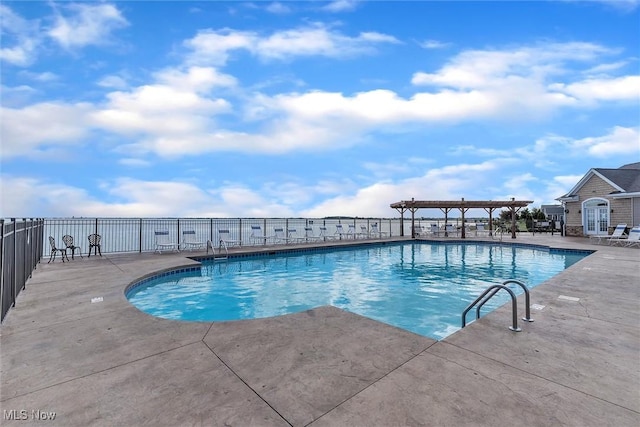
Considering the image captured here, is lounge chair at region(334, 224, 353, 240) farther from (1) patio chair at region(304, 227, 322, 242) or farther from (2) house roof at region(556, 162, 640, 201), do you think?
(2) house roof at region(556, 162, 640, 201)

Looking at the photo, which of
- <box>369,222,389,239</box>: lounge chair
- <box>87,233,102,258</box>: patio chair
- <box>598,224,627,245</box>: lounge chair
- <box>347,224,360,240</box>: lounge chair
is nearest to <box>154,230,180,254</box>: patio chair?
<box>87,233,102,258</box>: patio chair

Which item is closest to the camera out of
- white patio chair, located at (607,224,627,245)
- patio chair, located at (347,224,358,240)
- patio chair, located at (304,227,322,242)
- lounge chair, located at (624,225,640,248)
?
lounge chair, located at (624,225,640,248)

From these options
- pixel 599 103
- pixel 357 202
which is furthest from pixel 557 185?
pixel 357 202

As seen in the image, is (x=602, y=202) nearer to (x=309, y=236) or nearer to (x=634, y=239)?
(x=634, y=239)

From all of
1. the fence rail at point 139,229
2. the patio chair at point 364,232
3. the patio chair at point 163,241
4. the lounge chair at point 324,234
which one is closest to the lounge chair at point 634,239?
the patio chair at point 364,232

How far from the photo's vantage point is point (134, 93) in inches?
314

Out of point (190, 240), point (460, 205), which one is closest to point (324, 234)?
point (190, 240)

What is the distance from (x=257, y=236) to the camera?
13.1m

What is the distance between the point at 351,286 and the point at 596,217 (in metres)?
18.1

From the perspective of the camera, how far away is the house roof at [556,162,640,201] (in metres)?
15.4

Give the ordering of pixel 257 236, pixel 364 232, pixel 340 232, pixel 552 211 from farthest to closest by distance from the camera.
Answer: pixel 552 211 → pixel 364 232 → pixel 340 232 → pixel 257 236

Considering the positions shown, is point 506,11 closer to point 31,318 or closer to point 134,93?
point 134,93

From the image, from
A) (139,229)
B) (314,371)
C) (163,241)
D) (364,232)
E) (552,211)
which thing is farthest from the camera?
(552,211)

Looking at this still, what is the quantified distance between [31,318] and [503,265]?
1119 centimetres
